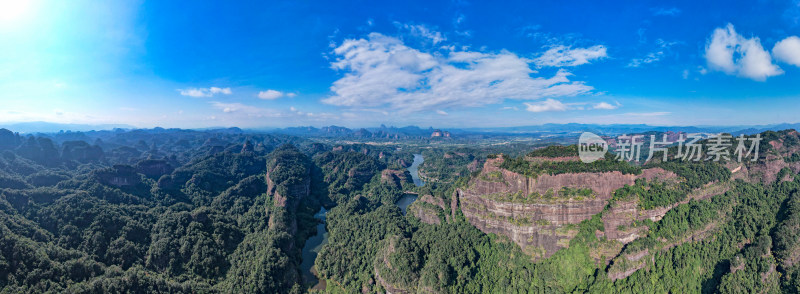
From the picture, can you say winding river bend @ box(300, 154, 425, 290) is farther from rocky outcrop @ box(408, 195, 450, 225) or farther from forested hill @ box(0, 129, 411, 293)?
rocky outcrop @ box(408, 195, 450, 225)

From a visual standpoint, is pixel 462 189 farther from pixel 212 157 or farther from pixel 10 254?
pixel 212 157

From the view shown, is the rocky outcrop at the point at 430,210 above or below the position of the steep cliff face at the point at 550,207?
below

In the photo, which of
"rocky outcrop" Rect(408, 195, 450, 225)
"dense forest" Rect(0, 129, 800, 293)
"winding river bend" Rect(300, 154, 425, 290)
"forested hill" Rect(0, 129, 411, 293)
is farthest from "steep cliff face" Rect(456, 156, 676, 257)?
"forested hill" Rect(0, 129, 411, 293)

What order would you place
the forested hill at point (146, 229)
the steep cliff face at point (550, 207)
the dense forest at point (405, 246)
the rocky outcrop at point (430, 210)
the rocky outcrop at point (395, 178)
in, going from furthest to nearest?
the rocky outcrop at point (395, 178) < the rocky outcrop at point (430, 210) < the steep cliff face at point (550, 207) < the dense forest at point (405, 246) < the forested hill at point (146, 229)

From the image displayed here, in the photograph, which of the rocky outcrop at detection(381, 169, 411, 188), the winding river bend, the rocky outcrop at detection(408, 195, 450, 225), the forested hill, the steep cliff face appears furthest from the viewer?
the rocky outcrop at detection(381, 169, 411, 188)

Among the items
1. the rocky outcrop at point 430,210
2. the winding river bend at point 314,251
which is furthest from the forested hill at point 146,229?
the rocky outcrop at point 430,210

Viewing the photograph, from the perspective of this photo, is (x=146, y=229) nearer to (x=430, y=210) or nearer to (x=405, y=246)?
(x=405, y=246)

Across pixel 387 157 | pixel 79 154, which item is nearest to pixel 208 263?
pixel 79 154

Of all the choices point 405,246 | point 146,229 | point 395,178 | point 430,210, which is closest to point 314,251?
point 430,210

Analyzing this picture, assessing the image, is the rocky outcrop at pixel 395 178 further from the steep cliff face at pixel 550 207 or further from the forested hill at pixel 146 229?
the steep cliff face at pixel 550 207
